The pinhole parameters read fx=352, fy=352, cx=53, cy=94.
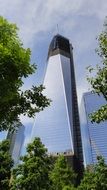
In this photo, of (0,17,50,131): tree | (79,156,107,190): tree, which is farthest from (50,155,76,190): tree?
(0,17,50,131): tree

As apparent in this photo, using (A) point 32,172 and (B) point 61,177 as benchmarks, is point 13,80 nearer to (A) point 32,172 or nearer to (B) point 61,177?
(A) point 32,172

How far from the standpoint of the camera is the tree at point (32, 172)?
48531mm

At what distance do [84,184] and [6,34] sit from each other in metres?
42.3

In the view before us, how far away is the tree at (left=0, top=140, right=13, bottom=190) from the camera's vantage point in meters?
48.5

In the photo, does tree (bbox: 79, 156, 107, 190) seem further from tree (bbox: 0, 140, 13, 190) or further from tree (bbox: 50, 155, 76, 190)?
tree (bbox: 0, 140, 13, 190)

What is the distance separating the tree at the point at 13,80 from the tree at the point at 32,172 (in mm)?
29020

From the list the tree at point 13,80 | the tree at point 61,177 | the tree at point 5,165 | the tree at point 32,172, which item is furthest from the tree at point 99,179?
the tree at point 13,80

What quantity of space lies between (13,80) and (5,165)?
112 ft

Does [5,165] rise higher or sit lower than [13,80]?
higher

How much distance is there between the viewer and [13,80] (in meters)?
18.3

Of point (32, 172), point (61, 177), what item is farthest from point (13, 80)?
point (61, 177)

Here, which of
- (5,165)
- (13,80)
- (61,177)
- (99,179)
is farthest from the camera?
(61,177)

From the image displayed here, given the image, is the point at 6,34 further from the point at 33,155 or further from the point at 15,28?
the point at 33,155

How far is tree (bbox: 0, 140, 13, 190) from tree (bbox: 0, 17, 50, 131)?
1154 inches
